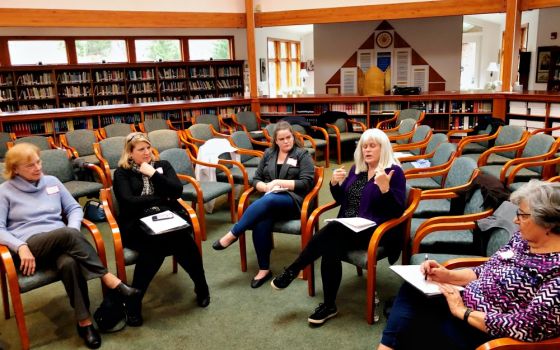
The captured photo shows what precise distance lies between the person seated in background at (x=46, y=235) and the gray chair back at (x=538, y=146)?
4183mm

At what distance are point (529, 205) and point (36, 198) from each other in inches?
113

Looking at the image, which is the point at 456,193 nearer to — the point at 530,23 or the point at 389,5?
the point at 389,5

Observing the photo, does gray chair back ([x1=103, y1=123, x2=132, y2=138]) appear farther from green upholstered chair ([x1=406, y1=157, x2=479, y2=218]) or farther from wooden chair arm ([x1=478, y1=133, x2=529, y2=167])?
wooden chair arm ([x1=478, y1=133, x2=529, y2=167])

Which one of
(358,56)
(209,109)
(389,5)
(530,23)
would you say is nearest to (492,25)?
(530,23)

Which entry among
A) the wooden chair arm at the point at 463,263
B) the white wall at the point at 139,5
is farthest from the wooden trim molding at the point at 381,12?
the wooden chair arm at the point at 463,263

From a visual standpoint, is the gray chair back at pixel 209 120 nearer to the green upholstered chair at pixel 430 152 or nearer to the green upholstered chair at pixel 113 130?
the green upholstered chair at pixel 113 130

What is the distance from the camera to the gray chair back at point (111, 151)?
17.9 ft

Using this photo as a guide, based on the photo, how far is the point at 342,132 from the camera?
26.0 ft

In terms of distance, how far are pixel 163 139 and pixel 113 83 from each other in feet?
22.1

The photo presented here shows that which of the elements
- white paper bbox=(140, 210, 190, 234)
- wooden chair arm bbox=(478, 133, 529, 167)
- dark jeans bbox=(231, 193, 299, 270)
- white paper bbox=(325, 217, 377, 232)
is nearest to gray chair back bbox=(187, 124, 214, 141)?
dark jeans bbox=(231, 193, 299, 270)

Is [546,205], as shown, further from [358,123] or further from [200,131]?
[358,123]

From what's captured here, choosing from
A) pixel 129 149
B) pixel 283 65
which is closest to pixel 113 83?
pixel 283 65

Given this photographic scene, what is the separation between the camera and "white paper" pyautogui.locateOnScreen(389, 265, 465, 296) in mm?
2156

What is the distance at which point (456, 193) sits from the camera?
337 centimetres
